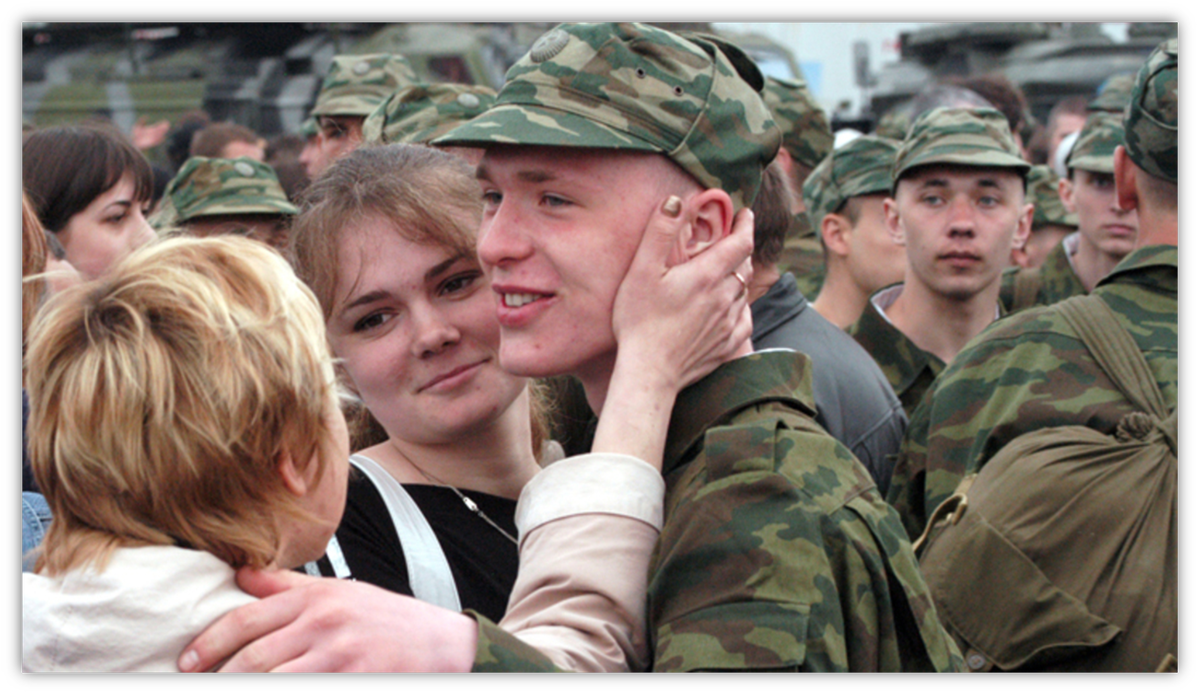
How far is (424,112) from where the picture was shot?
4.19 meters

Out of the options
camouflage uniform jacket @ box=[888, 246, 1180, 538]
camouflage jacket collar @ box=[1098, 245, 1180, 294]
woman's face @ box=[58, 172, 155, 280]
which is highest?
woman's face @ box=[58, 172, 155, 280]

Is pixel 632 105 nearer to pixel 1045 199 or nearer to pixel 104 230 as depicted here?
pixel 104 230

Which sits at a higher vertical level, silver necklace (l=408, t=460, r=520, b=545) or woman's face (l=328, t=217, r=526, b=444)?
woman's face (l=328, t=217, r=526, b=444)

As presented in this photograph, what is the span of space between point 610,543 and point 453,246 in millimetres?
830

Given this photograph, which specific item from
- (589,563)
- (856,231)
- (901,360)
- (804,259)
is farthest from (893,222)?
(589,563)

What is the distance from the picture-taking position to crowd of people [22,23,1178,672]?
1.61 meters

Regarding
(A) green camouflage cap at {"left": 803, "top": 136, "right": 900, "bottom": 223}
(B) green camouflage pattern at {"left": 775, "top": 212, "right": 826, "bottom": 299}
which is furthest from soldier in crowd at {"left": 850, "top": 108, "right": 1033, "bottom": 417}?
(B) green camouflage pattern at {"left": 775, "top": 212, "right": 826, "bottom": 299}

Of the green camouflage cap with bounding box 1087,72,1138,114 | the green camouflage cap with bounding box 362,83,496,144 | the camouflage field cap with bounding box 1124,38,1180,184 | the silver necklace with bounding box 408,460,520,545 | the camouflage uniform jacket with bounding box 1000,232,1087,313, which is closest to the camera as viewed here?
the silver necklace with bounding box 408,460,520,545

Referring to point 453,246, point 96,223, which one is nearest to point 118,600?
point 453,246

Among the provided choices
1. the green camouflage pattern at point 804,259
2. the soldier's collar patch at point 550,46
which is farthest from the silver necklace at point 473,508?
the green camouflage pattern at point 804,259

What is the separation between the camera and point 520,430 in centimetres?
259

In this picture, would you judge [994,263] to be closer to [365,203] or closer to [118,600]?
[365,203]

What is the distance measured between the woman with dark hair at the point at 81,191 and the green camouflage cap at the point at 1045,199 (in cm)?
458

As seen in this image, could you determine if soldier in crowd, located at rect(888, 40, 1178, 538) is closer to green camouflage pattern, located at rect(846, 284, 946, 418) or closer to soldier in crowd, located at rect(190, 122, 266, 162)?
green camouflage pattern, located at rect(846, 284, 946, 418)
